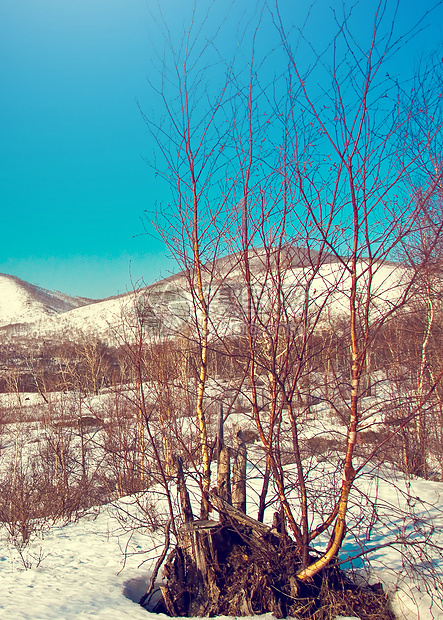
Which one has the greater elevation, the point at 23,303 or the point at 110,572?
the point at 23,303

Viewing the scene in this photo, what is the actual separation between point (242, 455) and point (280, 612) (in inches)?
57.7

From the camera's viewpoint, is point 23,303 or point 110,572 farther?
point 23,303

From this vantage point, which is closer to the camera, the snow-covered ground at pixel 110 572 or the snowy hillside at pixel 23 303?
the snow-covered ground at pixel 110 572

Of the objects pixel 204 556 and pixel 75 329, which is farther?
pixel 75 329

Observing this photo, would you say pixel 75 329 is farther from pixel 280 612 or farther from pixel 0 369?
pixel 280 612

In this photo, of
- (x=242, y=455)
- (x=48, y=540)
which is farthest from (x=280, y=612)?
(x=48, y=540)

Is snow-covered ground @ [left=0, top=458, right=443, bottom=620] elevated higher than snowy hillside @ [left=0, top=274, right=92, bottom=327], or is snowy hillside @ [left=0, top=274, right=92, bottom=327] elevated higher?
snowy hillside @ [left=0, top=274, right=92, bottom=327]

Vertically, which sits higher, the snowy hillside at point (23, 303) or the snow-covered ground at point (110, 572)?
the snowy hillside at point (23, 303)

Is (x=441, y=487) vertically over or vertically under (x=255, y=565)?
under

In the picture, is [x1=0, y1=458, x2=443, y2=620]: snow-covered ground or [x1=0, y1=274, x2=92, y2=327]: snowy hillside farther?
[x1=0, y1=274, x2=92, y2=327]: snowy hillside

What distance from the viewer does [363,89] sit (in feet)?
10.0

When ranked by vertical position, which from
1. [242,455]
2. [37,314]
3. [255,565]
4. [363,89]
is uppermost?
[37,314]

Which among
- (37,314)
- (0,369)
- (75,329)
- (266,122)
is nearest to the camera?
(266,122)

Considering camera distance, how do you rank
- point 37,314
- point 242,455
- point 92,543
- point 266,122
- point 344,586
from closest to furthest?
point 266,122 < point 344,586 < point 242,455 < point 92,543 < point 37,314
